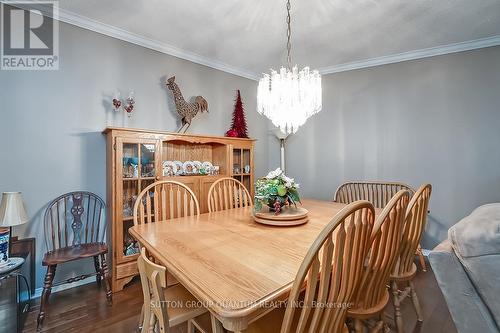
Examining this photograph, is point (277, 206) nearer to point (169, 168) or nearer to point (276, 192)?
point (276, 192)

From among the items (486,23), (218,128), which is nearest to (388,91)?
(486,23)

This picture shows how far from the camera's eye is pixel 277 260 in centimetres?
102

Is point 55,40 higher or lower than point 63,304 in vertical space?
higher

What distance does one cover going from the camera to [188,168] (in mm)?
2793

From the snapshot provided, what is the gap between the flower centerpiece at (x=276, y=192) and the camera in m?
1.61

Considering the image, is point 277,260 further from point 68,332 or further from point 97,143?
point 97,143

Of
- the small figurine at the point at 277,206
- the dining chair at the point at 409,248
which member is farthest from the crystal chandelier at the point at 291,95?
the dining chair at the point at 409,248

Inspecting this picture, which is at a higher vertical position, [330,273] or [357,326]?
[330,273]

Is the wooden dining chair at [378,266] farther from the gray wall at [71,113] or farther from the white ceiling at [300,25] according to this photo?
the gray wall at [71,113]

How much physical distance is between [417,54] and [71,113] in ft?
12.5

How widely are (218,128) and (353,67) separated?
6.68 feet

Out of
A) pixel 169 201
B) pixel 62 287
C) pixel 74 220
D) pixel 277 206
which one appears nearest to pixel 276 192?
pixel 277 206

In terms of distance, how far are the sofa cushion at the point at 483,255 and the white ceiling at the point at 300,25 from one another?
1.95 metres

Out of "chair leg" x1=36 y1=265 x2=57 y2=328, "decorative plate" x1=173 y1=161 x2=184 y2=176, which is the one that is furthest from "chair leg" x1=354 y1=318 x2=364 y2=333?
"decorative plate" x1=173 y1=161 x2=184 y2=176
